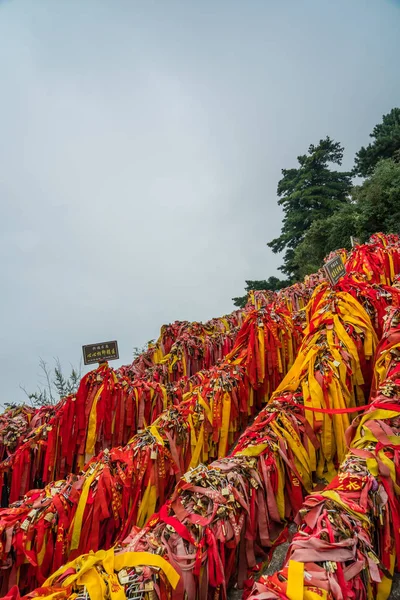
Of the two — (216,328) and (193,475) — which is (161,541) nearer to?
(193,475)

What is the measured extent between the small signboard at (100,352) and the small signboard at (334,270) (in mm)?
2925

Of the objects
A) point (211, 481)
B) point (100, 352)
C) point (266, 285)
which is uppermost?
point (266, 285)

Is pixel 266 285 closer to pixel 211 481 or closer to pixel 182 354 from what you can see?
pixel 182 354

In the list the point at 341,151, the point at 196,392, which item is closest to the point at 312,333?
the point at 196,392

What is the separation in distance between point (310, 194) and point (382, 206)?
24.5 feet

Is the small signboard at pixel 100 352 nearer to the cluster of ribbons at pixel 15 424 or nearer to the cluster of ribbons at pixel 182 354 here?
the cluster of ribbons at pixel 15 424

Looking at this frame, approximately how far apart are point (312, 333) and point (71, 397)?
2940 mm

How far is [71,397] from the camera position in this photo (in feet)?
13.2

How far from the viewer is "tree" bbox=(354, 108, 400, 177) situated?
786 inches

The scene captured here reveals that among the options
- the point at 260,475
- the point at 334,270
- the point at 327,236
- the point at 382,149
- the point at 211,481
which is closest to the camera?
the point at 211,481

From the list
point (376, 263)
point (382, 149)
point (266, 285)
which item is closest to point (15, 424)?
point (376, 263)

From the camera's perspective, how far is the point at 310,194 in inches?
818

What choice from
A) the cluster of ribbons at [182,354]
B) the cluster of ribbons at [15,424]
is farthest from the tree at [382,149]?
the cluster of ribbons at [15,424]

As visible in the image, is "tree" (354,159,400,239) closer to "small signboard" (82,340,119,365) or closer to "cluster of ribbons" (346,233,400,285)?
"cluster of ribbons" (346,233,400,285)
